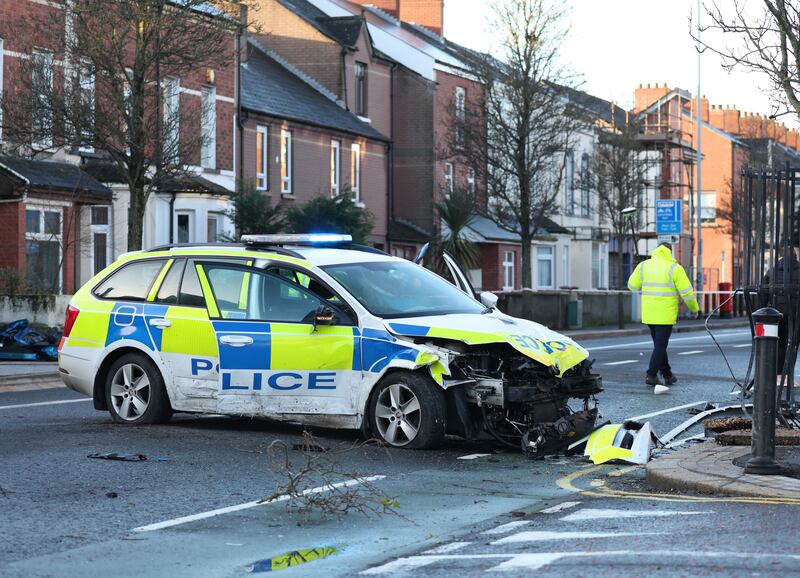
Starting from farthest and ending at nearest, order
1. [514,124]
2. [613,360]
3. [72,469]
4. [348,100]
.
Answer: [348,100] → [514,124] → [613,360] → [72,469]

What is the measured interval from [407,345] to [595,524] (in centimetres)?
348

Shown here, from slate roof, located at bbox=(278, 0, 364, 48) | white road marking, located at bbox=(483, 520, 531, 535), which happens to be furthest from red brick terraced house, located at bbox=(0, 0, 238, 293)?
white road marking, located at bbox=(483, 520, 531, 535)

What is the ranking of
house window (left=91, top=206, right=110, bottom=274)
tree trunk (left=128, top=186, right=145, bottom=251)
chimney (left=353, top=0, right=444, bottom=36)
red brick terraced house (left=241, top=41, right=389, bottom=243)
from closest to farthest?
1. tree trunk (left=128, top=186, right=145, bottom=251)
2. house window (left=91, top=206, right=110, bottom=274)
3. red brick terraced house (left=241, top=41, right=389, bottom=243)
4. chimney (left=353, top=0, right=444, bottom=36)

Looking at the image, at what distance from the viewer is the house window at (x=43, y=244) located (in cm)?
2820

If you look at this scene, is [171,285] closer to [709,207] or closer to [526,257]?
[526,257]

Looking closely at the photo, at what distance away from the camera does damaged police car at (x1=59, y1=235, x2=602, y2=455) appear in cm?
1038

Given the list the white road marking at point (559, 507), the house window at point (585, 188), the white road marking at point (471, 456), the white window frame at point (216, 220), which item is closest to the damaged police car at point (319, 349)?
the white road marking at point (471, 456)

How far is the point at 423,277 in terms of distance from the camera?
11953 mm

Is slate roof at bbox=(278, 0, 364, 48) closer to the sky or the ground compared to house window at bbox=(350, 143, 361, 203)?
closer to the sky

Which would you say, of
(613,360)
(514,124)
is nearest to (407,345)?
(613,360)

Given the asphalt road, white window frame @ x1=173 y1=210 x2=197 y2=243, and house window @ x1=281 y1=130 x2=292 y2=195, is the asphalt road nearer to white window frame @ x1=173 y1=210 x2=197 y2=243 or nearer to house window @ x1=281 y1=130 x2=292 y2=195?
white window frame @ x1=173 y1=210 x2=197 y2=243

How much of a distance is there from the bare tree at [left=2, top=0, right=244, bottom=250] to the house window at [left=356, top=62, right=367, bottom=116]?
21.7 metres

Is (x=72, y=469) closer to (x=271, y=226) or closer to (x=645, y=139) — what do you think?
(x=271, y=226)

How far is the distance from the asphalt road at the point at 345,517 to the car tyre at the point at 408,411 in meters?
0.18
